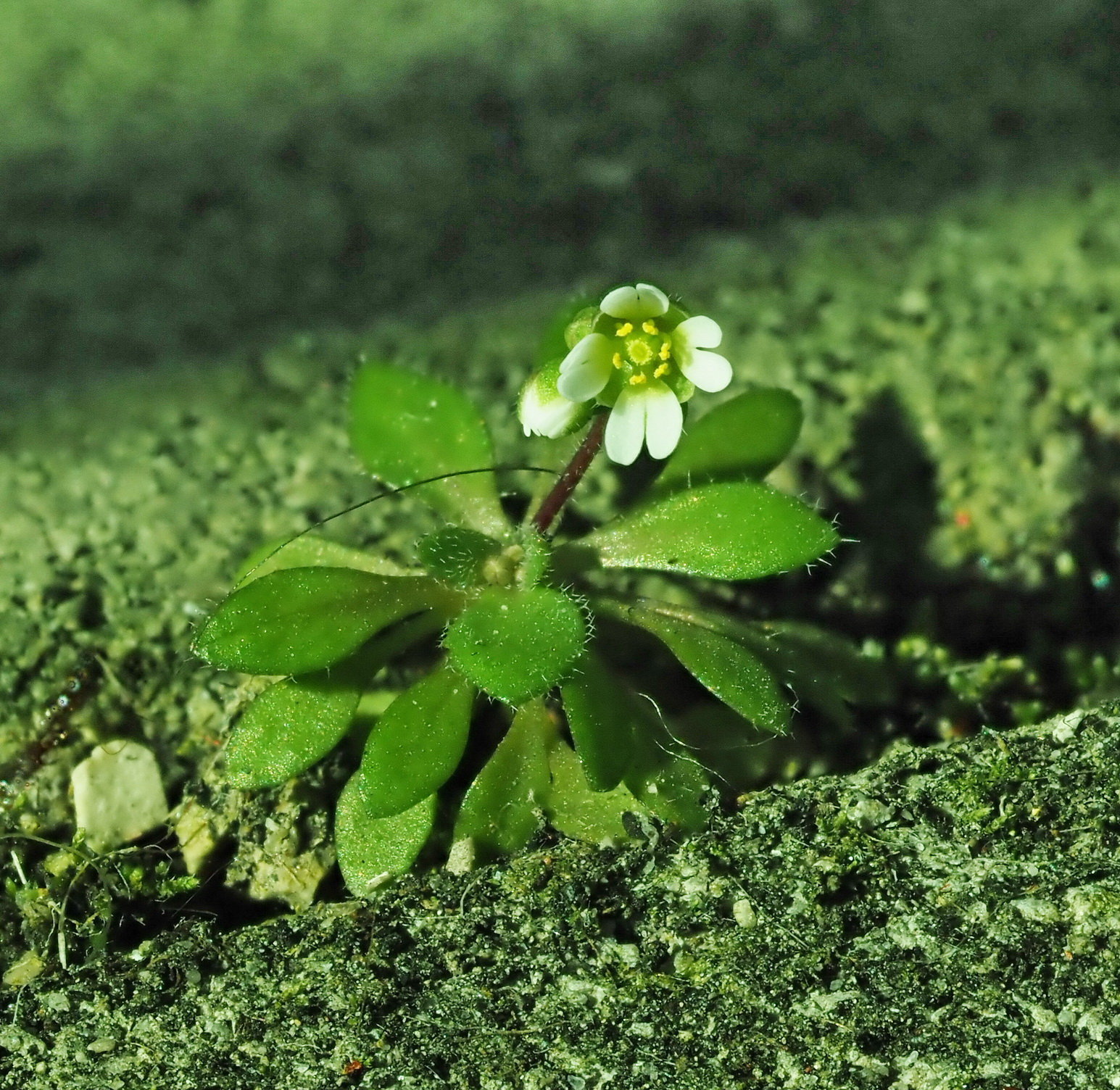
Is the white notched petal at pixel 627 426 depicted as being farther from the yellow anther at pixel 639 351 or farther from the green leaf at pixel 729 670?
the green leaf at pixel 729 670

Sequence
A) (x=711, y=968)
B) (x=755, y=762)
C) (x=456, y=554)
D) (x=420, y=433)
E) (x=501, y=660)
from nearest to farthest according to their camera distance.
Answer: (x=711, y=968) < (x=501, y=660) < (x=456, y=554) < (x=755, y=762) < (x=420, y=433)

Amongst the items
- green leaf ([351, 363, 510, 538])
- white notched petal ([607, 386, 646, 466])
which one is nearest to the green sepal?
green leaf ([351, 363, 510, 538])

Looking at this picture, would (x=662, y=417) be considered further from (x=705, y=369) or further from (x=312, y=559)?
(x=312, y=559)

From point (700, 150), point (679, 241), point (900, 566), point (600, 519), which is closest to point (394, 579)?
point (600, 519)

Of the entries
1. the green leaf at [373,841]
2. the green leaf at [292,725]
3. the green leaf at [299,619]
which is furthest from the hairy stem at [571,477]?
the green leaf at [373,841]

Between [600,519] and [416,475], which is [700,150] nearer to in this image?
[600,519]

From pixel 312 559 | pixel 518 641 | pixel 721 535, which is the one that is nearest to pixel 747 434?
pixel 721 535
